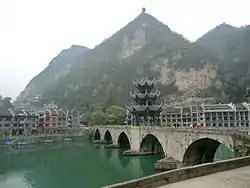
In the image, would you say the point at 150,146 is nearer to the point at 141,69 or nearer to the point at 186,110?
the point at 186,110

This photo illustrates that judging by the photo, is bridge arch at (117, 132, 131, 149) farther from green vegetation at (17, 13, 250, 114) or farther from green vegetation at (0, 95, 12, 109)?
green vegetation at (0, 95, 12, 109)

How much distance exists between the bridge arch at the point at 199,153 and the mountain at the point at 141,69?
230ft

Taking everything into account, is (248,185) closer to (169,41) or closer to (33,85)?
(169,41)

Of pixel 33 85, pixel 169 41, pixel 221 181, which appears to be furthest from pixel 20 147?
pixel 33 85

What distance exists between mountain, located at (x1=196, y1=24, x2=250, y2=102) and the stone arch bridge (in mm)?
62688

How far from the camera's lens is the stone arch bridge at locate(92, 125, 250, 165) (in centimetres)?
1958

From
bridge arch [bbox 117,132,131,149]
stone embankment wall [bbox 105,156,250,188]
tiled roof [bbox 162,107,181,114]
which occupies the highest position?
tiled roof [bbox 162,107,181,114]

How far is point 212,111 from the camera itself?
237 feet

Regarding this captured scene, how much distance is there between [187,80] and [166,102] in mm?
10525

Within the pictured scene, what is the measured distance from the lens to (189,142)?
26078mm

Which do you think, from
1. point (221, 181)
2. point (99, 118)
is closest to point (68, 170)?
point (221, 181)

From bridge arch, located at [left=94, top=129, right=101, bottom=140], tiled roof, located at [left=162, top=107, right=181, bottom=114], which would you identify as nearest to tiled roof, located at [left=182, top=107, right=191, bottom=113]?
tiled roof, located at [left=162, top=107, right=181, bottom=114]

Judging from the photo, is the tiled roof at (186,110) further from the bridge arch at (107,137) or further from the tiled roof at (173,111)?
the bridge arch at (107,137)

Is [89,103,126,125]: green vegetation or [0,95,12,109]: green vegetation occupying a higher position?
[0,95,12,109]: green vegetation
